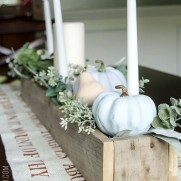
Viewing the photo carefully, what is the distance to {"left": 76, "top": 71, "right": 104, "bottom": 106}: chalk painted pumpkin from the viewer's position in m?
0.80

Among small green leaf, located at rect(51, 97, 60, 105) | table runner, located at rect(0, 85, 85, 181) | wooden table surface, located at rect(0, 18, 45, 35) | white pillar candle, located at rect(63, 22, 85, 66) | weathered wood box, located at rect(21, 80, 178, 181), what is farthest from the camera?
wooden table surface, located at rect(0, 18, 45, 35)

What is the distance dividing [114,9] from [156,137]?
7.02ft

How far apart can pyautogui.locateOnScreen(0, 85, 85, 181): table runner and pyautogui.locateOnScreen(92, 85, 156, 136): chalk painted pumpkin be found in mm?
114

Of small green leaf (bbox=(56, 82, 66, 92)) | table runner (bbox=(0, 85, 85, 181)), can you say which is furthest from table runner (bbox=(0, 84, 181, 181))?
small green leaf (bbox=(56, 82, 66, 92))

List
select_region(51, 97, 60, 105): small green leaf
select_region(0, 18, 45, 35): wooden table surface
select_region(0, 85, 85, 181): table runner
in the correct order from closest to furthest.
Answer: select_region(0, 85, 85, 181): table runner → select_region(51, 97, 60, 105): small green leaf → select_region(0, 18, 45, 35): wooden table surface

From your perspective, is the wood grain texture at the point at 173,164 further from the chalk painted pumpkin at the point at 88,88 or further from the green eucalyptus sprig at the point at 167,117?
the chalk painted pumpkin at the point at 88,88

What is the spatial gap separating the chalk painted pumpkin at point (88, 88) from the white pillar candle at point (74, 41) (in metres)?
0.28

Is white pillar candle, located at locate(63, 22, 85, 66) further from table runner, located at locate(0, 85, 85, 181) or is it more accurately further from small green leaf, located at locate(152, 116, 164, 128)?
small green leaf, located at locate(152, 116, 164, 128)

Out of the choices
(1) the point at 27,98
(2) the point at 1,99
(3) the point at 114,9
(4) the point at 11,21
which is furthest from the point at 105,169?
(3) the point at 114,9

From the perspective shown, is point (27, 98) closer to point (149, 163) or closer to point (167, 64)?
point (149, 163)

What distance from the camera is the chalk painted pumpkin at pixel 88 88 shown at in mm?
798

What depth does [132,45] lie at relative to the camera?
662mm

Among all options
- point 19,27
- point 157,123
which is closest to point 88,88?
point 157,123

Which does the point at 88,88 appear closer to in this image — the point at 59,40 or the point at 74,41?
the point at 59,40
